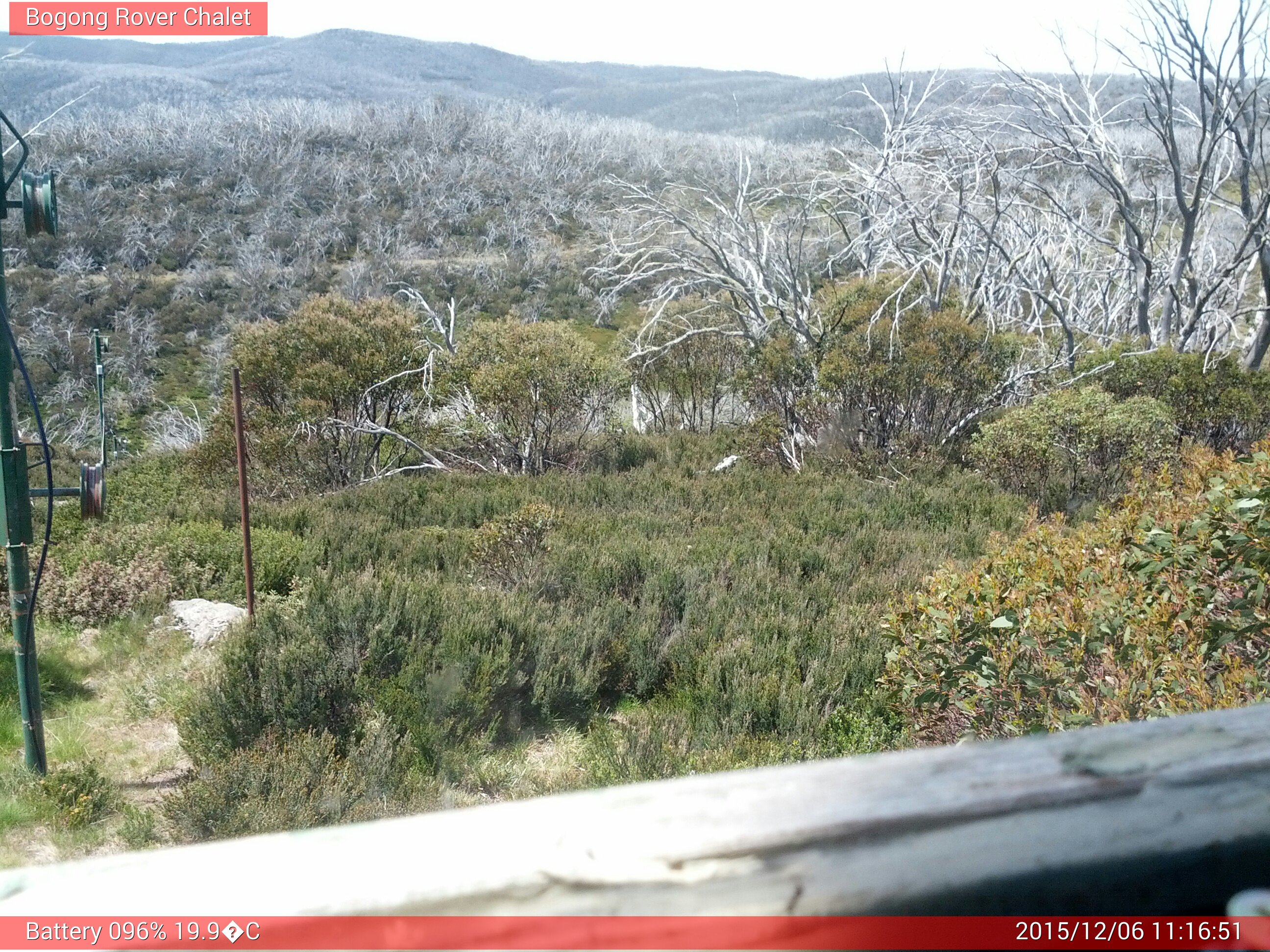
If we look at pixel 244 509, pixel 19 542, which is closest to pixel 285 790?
pixel 19 542

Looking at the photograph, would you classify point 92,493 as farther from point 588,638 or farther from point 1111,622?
point 1111,622

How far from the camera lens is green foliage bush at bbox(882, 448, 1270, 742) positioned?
110 inches

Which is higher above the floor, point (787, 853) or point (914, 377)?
point (787, 853)

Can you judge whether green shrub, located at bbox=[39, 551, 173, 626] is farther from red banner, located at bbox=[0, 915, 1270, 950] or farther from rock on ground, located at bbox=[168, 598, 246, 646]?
red banner, located at bbox=[0, 915, 1270, 950]

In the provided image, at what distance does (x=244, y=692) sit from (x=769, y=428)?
786 cm

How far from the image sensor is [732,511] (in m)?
8.66

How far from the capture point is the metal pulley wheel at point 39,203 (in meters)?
3.55

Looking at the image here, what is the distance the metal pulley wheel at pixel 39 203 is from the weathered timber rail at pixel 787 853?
358 cm

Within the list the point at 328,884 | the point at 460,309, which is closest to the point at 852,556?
the point at 328,884

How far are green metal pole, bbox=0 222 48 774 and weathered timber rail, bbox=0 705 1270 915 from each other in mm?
3375

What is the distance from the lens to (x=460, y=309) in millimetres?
30922

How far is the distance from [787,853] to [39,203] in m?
3.91

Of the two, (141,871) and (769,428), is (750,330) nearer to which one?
(769,428)

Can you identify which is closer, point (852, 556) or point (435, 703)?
point (435, 703)
